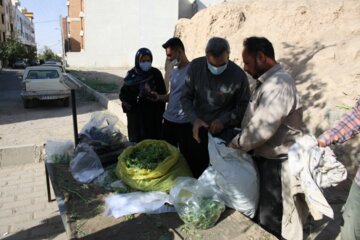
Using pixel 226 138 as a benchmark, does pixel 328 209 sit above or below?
below

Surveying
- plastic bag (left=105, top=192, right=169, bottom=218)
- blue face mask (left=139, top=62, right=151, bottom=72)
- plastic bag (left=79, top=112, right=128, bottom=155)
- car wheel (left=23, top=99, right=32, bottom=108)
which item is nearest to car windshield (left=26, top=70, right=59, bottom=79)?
car wheel (left=23, top=99, right=32, bottom=108)

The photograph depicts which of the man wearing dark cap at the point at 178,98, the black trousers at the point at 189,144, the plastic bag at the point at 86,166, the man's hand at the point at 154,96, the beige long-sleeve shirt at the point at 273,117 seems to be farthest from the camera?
the man's hand at the point at 154,96

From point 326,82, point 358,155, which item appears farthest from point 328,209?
point 326,82

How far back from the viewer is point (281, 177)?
259 cm

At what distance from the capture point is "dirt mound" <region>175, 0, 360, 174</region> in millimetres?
5031

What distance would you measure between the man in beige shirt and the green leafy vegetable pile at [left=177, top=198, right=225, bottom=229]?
1.37ft

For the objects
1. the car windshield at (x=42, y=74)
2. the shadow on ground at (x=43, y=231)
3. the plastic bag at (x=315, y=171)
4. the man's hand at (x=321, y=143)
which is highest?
the man's hand at (x=321, y=143)

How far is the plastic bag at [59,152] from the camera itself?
4078 millimetres

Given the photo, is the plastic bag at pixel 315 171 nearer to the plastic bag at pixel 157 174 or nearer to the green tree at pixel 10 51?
the plastic bag at pixel 157 174

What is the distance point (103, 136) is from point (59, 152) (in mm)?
563

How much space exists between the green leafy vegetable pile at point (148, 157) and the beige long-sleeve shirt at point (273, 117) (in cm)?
90

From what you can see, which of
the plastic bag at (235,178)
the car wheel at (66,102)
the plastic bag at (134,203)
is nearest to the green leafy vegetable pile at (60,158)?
the plastic bag at (134,203)

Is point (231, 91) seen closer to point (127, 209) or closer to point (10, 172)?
point (127, 209)

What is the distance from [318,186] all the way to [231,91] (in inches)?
46.9
